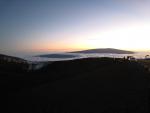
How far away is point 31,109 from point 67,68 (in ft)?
72.7

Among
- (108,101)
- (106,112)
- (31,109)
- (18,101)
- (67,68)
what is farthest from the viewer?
(67,68)

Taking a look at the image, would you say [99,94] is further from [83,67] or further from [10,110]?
[83,67]

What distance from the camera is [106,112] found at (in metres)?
10.5

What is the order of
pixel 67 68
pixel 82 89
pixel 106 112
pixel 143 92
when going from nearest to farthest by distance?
pixel 106 112, pixel 143 92, pixel 82 89, pixel 67 68

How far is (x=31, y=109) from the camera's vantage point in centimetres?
1134

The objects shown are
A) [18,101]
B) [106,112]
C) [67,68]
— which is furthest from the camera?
[67,68]

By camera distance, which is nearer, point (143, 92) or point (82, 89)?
point (143, 92)

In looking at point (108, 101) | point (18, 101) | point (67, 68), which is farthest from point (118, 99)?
point (67, 68)

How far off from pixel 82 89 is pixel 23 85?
7.03 metres

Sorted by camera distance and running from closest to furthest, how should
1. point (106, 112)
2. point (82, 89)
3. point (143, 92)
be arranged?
point (106, 112)
point (143, 92)
point (82, 89)

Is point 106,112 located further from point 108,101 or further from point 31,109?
point 31,109

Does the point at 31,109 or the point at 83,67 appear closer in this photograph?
the point at 31,109

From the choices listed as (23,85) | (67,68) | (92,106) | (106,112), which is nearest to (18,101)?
(92,106)

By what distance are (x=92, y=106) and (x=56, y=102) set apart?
2.24 meters
